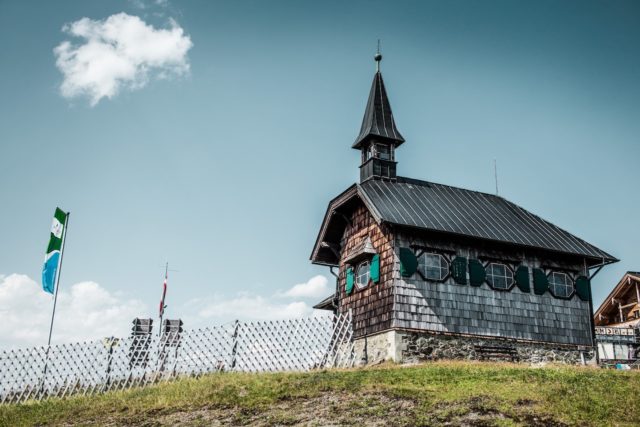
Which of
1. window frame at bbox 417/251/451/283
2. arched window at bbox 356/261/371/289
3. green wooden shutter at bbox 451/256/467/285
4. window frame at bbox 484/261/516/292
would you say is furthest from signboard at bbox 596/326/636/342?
arched window at bbox 356/261/371/289

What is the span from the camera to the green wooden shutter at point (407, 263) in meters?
21.5

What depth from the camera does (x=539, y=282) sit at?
23375 millimetres

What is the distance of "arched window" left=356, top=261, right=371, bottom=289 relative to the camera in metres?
23.5

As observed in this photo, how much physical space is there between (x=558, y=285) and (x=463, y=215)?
4.37 meters

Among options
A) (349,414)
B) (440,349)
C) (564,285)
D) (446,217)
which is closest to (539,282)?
(564,285)

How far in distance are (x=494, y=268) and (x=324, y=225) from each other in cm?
721

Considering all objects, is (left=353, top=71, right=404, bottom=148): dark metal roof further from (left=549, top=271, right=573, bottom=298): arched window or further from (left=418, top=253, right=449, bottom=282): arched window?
(left=549, top=271, right=573, bottom=298): arched window

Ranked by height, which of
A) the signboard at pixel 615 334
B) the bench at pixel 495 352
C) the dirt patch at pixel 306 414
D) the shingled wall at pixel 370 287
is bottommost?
the dirt patch at pixel 306 414

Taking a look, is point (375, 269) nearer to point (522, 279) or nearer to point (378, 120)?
point (522, 279)

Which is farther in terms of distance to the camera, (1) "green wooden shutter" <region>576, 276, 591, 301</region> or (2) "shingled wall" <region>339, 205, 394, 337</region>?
(1) "green wooden shutter" <region>576, 276, 591, 301</region>

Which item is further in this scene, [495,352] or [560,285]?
[560,285]

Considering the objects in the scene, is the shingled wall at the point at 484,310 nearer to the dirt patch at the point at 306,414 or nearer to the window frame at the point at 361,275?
the window frame at the point at 361,275

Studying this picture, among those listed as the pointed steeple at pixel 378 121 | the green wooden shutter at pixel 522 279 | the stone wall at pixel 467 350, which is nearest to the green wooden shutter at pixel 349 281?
the stone wall at pixel 467 350

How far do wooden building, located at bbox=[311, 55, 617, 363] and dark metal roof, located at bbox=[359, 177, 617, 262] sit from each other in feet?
0.19
